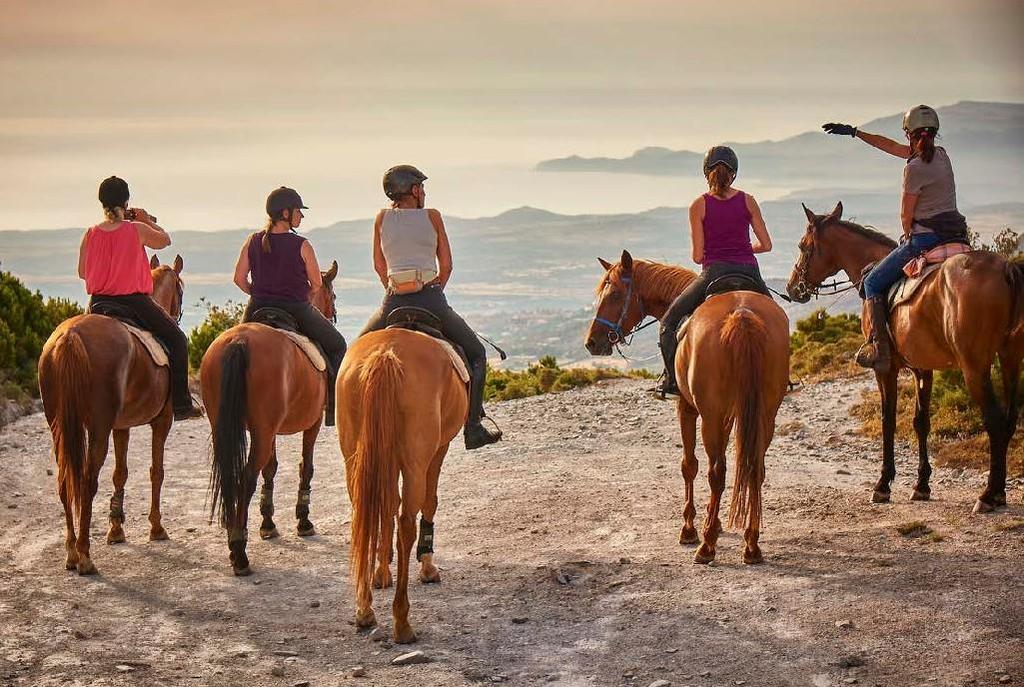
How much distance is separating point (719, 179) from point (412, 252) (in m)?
2.78

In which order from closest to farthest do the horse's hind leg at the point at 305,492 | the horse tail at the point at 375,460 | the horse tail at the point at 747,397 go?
the horse tail at the point at 375,460 < the horse tail at the point at 747,397 < the horse's hind leg at the point at 305,492

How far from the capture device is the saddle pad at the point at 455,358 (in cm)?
845

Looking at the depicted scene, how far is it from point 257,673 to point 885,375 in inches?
294

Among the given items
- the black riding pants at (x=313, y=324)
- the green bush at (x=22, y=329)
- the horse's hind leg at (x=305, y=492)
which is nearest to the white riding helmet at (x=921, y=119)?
the black riding pants at (x=313, y=324)

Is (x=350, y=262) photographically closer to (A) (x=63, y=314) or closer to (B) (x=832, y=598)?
(A) (x=63, y=314)

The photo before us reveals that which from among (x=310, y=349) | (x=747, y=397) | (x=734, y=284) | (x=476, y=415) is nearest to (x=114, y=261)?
(x=310, y=349)

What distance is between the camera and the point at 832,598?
8.25 meters

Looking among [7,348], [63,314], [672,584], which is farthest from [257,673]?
[63,314]

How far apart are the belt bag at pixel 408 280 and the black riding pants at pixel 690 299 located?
2.31 m

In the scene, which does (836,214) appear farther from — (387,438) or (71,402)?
(71,402)

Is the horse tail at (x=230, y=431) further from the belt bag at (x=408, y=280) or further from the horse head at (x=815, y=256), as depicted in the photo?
the horse head at (x=815, y=256)

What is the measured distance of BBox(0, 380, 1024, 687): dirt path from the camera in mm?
7297

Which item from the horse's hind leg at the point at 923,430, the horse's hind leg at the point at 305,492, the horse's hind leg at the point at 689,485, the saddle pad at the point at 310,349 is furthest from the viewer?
the horse's hind leg at the point at 923,430

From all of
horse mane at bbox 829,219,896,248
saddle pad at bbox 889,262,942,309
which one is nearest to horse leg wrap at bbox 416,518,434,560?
saddle pad at bbox 889,262,942,309
